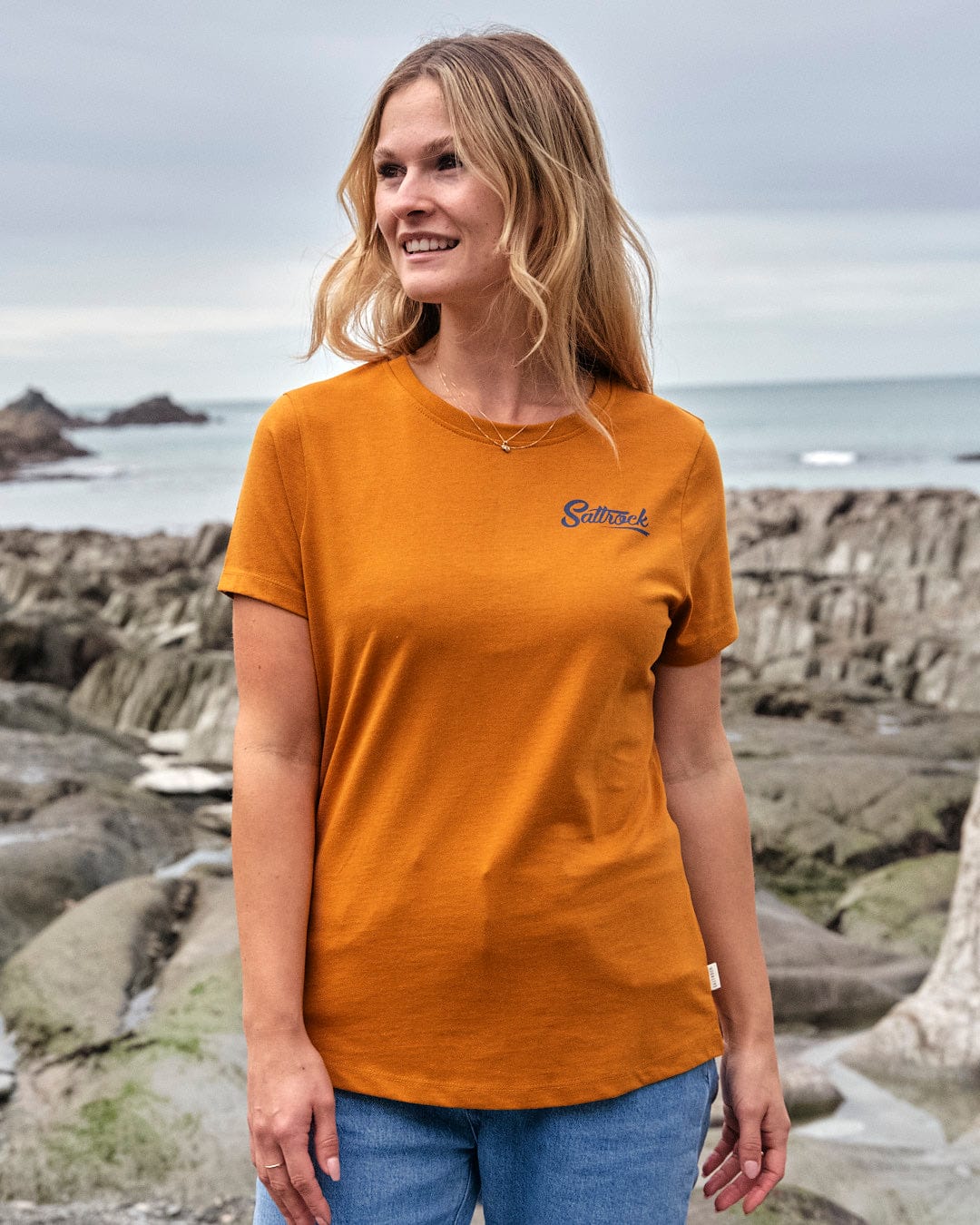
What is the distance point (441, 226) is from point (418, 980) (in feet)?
3.18

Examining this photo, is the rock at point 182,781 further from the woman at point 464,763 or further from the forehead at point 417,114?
the forehead at point 417,114

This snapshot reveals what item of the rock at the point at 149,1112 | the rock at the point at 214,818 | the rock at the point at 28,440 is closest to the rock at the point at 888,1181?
the rock at the point at 149,1112


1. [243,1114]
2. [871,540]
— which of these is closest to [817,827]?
[243,1114]

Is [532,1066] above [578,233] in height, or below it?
below

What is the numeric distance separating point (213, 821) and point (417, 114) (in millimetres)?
6792

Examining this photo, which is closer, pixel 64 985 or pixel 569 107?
pixel 569 107

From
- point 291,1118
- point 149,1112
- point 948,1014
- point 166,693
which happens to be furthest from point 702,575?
point 166,693

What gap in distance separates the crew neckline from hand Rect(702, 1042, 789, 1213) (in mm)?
930

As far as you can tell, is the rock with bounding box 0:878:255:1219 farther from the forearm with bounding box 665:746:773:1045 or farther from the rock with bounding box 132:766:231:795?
the rock with bounding box 132:766:231:795

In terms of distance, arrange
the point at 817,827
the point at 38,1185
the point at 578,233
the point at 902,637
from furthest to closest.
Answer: the point at 902,637 < the point at 817,827 < the point at 38,1185 < the point at 578,233

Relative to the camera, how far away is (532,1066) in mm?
1664

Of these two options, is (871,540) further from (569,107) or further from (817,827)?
(569,107)

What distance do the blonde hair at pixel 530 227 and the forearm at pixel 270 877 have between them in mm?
626

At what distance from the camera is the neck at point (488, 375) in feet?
5.95
